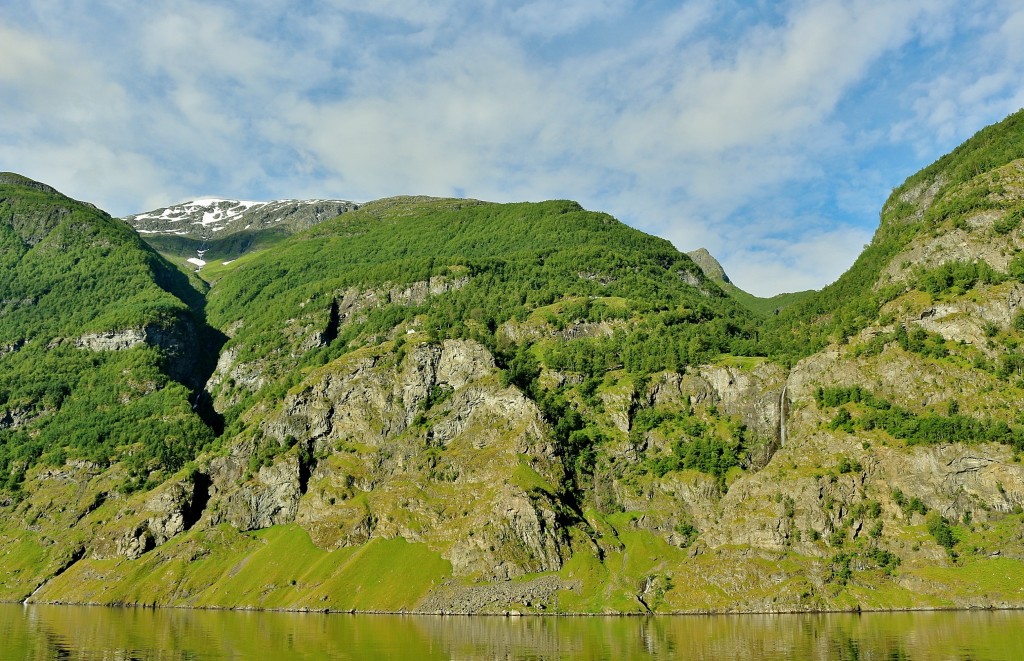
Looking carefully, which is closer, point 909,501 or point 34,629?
point 34,629

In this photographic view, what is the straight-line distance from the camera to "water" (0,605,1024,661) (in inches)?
3863

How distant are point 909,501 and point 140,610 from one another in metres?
202

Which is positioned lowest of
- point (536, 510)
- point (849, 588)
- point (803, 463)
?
point (849, 588)

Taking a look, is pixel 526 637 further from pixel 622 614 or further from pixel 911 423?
pixel 911 423

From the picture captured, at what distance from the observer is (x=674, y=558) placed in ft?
620

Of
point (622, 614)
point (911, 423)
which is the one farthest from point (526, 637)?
point (911, 423)

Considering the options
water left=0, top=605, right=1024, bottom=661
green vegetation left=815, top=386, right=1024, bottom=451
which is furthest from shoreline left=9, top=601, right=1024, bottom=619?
green vegetation left=815, top=386, right=1024, bottom=451

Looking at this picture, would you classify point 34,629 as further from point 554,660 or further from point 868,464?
point 868,464

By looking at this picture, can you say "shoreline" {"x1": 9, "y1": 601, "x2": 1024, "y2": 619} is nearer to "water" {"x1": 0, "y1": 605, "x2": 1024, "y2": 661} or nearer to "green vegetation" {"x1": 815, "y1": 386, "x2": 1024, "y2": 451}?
"water" {"x1": 0, "y1": 605, "x2": 1024, "y2": 661}

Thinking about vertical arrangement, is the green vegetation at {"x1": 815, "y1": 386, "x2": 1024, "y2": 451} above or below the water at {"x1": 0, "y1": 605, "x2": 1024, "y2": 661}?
above

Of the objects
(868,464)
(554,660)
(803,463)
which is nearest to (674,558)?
(803,463)

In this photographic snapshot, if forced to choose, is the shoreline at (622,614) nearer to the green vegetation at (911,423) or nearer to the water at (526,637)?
the water at (526,637)

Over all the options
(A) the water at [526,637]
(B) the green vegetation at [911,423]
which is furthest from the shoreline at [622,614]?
(B) the green vegetation at [911,423]

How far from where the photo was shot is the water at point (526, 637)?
98.1 m
